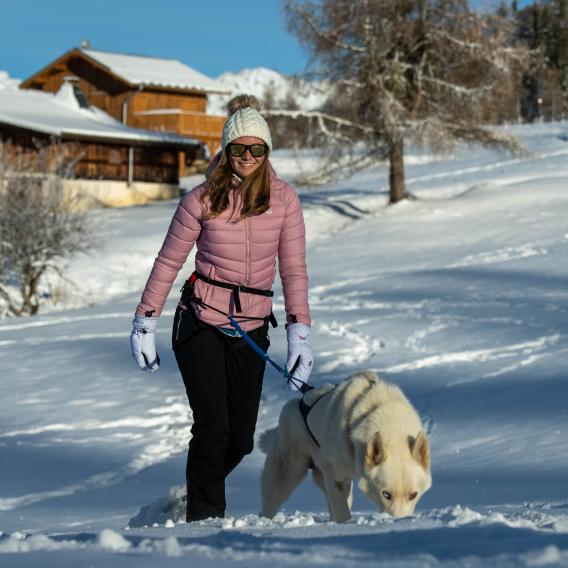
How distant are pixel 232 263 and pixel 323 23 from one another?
25.4 meters

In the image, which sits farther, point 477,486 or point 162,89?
point 162,89

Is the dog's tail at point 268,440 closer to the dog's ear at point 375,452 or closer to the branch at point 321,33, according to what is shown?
the dog's ear at point 375,452

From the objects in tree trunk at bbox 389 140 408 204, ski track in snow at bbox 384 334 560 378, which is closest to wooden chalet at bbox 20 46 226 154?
tree trunk at bbox 389 140 408 204

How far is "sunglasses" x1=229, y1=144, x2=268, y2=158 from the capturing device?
5.19 meters

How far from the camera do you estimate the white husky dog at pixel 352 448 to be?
4645 mm

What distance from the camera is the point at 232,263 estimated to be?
5250mm

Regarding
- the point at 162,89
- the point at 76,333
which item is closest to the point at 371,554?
the point at 76,333

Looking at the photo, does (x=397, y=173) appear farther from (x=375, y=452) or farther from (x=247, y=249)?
(x=375, y=452)

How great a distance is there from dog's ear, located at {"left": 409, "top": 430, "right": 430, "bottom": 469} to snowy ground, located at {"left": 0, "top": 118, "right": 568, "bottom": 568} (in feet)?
1.01

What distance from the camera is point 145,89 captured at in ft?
176

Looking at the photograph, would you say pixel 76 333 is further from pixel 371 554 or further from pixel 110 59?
pixel 110 59

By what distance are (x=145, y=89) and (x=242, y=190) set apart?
164 feet

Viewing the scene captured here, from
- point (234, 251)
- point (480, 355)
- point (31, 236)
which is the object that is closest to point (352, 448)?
point (234, 251)

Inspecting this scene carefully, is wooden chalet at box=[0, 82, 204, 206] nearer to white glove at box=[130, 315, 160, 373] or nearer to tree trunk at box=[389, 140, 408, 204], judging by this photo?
tree trunk at box=[389, 140, 408, 204]
